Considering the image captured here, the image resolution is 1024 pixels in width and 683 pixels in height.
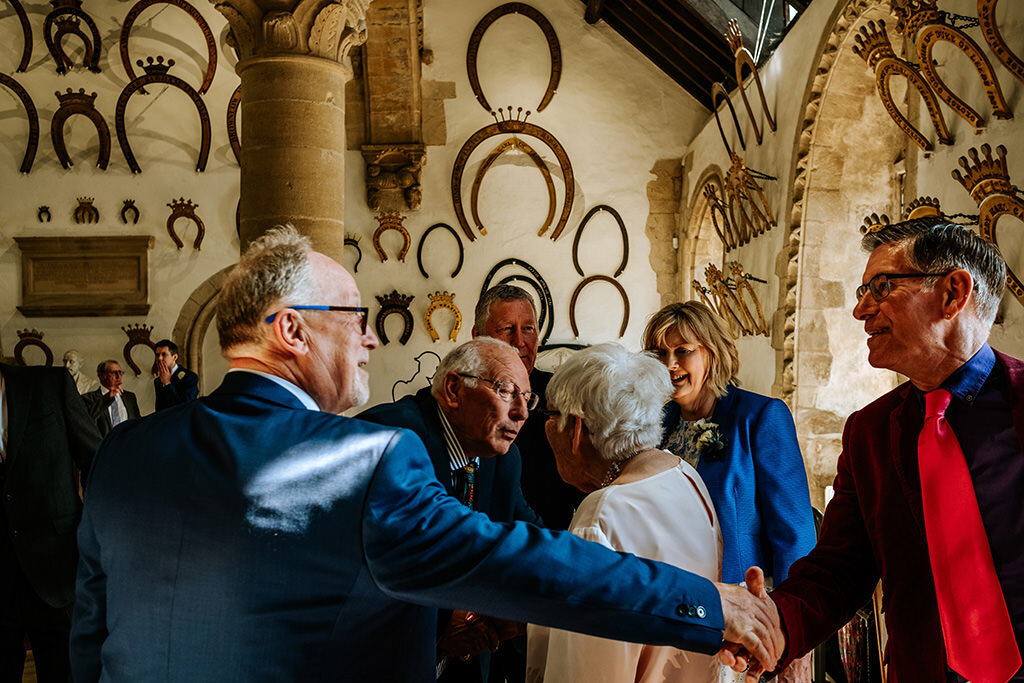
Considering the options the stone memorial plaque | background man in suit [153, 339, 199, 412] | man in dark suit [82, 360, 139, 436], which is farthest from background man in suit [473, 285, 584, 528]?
the stone memorial plaque

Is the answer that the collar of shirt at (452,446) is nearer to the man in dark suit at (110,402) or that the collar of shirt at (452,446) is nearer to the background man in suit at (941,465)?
the background man in suit at (941,465)

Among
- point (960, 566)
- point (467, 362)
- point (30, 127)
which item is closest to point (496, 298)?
point (467, 362)

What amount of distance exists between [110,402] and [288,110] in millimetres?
3791

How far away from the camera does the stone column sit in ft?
14.9

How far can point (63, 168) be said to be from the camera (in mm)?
9953

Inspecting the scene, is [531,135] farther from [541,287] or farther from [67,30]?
[67,30]

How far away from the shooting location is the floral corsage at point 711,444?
2.59 meters

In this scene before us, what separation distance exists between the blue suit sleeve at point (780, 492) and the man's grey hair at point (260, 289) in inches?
62.6

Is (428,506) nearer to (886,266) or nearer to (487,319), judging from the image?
(886,266)

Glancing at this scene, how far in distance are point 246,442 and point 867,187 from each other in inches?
231

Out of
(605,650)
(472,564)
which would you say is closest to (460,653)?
(605,650)

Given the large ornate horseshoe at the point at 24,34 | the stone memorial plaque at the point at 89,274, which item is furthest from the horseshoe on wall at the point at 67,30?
the stone memorial plaque at the point at 89,274

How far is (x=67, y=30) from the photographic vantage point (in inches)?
392

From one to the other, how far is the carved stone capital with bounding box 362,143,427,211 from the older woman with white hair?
8.10m
